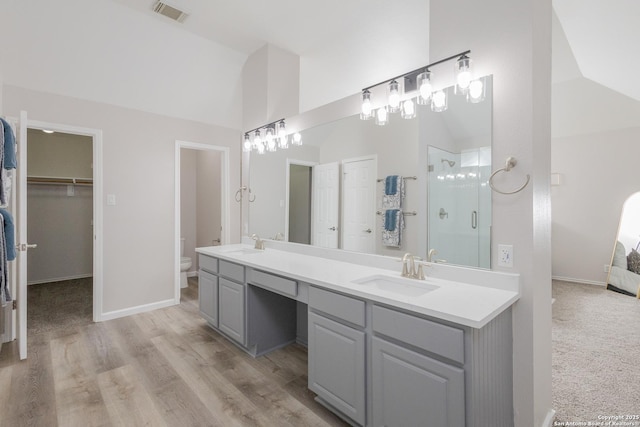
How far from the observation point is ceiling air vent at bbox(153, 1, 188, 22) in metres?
2.78

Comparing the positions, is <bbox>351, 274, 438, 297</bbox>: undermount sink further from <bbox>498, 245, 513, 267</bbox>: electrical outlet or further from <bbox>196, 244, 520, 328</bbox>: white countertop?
<bbox>498, 245, 513, 267</bbox>: electrical outlet

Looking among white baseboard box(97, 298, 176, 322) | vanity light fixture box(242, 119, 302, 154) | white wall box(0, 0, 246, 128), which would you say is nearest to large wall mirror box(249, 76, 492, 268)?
vanity light fixture box(242, 119, 302, 154)

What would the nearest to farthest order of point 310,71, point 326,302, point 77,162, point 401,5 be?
point 326,302 → point 401,5 → point 310,71 → point 77,162

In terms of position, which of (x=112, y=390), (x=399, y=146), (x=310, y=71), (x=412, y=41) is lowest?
(x=112, y=390)

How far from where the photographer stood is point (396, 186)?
222cm

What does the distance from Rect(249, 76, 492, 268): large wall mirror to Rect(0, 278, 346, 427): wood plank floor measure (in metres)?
1.17

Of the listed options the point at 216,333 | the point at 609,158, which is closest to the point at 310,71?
the point at 216,333

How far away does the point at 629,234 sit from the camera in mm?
4551

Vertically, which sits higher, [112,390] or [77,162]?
[77,162]

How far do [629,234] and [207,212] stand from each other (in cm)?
656

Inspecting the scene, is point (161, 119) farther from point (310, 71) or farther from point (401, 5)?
point (401, 5)

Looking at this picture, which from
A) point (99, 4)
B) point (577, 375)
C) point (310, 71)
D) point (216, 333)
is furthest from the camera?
point (310, 71)

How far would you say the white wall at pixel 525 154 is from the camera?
157 cm

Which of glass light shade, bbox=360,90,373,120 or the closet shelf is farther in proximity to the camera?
the closet shelf
